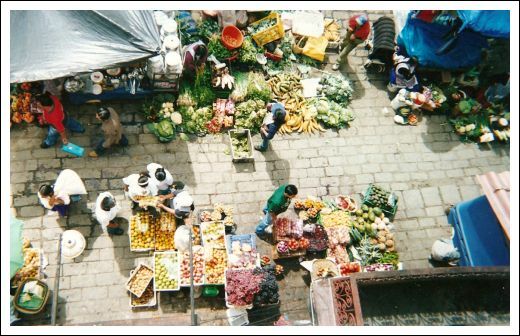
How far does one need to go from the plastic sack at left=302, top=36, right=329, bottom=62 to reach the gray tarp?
4582mm

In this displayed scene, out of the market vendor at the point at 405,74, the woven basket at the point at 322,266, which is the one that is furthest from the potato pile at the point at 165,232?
the market vendor at the point at 405,74

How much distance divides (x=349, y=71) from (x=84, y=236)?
27.5 feet

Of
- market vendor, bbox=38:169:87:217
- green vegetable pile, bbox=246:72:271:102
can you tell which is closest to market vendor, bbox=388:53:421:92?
green vegetable pile, bbox=246:72:271:102

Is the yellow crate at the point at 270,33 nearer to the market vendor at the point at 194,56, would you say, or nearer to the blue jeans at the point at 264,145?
the market vendor at the point at 194,56

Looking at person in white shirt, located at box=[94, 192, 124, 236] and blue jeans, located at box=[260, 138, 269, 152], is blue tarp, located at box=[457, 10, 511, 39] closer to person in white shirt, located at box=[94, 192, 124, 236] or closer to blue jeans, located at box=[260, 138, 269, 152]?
blue jeans, located at box=[260, 138, 269, 152]

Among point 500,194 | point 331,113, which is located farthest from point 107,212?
point 500,194

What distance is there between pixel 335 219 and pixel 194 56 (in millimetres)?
5261

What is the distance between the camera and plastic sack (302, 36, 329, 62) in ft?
38.8

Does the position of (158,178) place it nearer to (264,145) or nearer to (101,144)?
(101,144)

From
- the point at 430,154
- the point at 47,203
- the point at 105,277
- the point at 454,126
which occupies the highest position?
the point at 454,126

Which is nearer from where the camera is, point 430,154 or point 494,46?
point 430,154

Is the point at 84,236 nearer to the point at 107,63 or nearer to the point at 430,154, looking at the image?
the point at 107,63

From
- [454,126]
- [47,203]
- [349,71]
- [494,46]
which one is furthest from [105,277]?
[494,46]

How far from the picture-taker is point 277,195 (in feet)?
29.2
